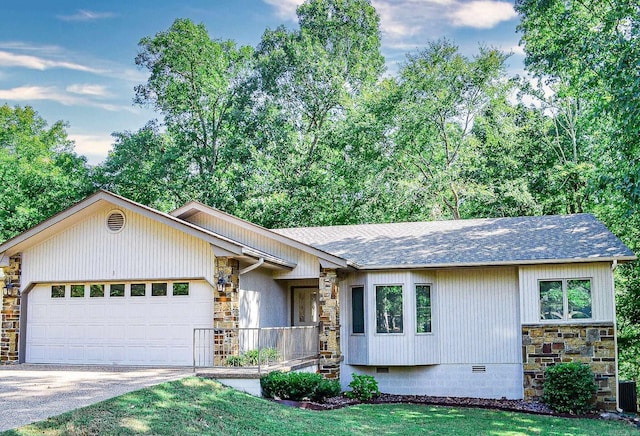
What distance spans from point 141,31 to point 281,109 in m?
7.25

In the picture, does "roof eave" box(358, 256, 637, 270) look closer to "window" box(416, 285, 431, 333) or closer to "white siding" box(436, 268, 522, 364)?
"white siding" box(436, 268, 522, 364)

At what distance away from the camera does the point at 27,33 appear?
21312 millimetres

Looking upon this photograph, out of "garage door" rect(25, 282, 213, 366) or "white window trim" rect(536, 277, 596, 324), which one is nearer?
"white window trim" rect(536, 277, 596, 324)

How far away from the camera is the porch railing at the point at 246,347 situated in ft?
47.2

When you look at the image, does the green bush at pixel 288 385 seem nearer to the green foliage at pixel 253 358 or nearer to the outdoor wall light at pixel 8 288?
the green foliage at pixel 253 358

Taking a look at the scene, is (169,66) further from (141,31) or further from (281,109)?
(281,109)

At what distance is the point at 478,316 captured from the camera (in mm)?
16688

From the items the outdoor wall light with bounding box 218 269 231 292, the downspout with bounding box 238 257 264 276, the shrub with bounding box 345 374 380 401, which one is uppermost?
the downspout with bounding box 238 257 264 276

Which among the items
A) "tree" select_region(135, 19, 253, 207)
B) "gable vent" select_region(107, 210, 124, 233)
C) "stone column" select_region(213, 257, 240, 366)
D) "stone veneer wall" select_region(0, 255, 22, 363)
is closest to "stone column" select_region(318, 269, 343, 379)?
"stone column" select_region(213, 257, 240, 366)

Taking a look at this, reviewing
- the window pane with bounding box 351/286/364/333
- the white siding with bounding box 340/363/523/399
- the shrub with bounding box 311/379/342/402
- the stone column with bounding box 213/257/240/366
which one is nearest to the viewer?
the shrub with bounding box 311/379/342/402

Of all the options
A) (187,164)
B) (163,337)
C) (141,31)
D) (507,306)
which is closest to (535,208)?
(507,306)

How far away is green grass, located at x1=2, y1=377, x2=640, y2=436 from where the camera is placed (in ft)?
30.6

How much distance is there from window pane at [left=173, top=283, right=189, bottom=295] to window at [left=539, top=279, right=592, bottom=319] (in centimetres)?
853

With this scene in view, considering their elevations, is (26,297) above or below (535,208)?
below
